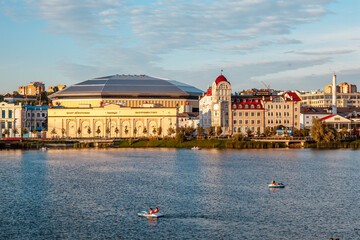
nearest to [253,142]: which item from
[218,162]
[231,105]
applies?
[231,105]

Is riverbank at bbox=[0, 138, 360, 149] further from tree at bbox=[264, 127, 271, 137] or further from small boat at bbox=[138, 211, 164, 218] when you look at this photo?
small boat at bbox=[138, 211, 164, 218]

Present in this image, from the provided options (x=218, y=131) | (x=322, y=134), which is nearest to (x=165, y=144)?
(x=218, y=131)

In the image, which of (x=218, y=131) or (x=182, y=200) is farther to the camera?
(x=218, y=131)

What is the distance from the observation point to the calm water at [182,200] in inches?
2066

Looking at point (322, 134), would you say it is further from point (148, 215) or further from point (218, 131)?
point (148, 215)

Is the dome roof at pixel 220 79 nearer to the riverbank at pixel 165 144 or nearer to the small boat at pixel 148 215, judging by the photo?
the riverbank at pixel 165 144

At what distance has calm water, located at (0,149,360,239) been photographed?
52.5 metres

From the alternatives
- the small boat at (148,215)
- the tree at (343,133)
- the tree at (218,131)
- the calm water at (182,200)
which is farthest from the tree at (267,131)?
the small boat at (148,215)

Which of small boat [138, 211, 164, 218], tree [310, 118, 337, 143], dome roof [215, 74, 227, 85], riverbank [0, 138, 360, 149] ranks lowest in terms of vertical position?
small boat [138, 211, 164, 218]

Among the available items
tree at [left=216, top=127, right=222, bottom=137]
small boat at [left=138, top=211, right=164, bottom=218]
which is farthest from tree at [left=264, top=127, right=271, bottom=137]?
small boat at [left=138, top=211, right=164, bottom=218]

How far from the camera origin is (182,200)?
67.1 meters

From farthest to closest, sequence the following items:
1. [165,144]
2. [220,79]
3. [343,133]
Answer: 1. [220,79]
2. [343,133]
3. [165,144]

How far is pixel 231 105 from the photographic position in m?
193

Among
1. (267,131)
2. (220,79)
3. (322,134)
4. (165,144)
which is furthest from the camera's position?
(220,79)
